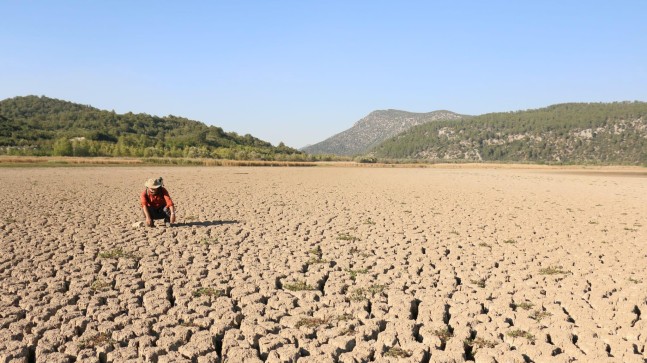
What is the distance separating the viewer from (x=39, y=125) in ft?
311

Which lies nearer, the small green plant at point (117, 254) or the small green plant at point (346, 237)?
the small green plant at point (117, 254)

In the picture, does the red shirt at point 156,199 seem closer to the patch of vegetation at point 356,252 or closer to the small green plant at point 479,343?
the patch of vegetation at point 356,252

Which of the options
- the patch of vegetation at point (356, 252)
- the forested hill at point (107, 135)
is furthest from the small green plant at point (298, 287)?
the forested hill at point (107, 135)

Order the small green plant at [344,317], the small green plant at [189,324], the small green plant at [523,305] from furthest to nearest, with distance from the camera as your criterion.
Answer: the small green plant at [523,305], the small green plant at [344,317], the small green plant at [189,324]

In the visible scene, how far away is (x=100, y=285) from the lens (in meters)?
6.09

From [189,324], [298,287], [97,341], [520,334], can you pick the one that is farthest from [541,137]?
[97,341]

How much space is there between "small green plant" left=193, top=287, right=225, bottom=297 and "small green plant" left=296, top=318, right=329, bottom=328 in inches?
54.6

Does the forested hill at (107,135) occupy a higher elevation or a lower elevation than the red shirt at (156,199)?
higher

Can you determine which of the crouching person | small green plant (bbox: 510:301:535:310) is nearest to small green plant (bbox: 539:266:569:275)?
small green plant (bbox: 510:301:535:310)

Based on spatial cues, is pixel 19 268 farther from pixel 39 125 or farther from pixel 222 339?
pixel 39 125

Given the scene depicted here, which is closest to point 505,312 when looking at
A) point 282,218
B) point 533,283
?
point 533,283

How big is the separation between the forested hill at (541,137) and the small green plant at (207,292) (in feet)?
355

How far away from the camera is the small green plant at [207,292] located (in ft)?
19.1

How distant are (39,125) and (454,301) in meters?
107
